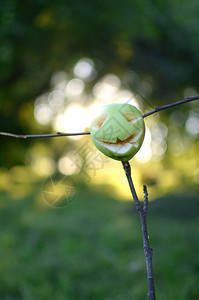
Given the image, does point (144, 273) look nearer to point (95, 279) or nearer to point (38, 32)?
point (95, 279)

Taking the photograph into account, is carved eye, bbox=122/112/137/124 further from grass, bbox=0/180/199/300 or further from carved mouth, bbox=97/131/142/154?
grass, bbox=0/180/199/300

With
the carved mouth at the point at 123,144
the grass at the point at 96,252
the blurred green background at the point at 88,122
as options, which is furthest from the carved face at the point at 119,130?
the grass at the point at 96,252

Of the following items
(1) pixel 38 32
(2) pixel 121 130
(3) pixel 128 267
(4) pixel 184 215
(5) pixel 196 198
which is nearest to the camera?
(2) pixel 121 130

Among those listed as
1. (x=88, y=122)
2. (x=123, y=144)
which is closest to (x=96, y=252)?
(x=88, y=122)

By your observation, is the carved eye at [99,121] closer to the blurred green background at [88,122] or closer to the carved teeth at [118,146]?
the carved teeth at [118,146]

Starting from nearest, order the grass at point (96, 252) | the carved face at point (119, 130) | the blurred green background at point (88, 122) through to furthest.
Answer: the carved face at point (119, 130), the grass at point (96, 252), the blurred green background at point (88, 122)

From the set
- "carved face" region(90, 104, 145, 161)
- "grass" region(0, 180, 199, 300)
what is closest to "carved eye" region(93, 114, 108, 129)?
"carved face" region(90, 104, 145, 161)

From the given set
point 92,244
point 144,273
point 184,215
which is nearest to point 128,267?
point 144,273
